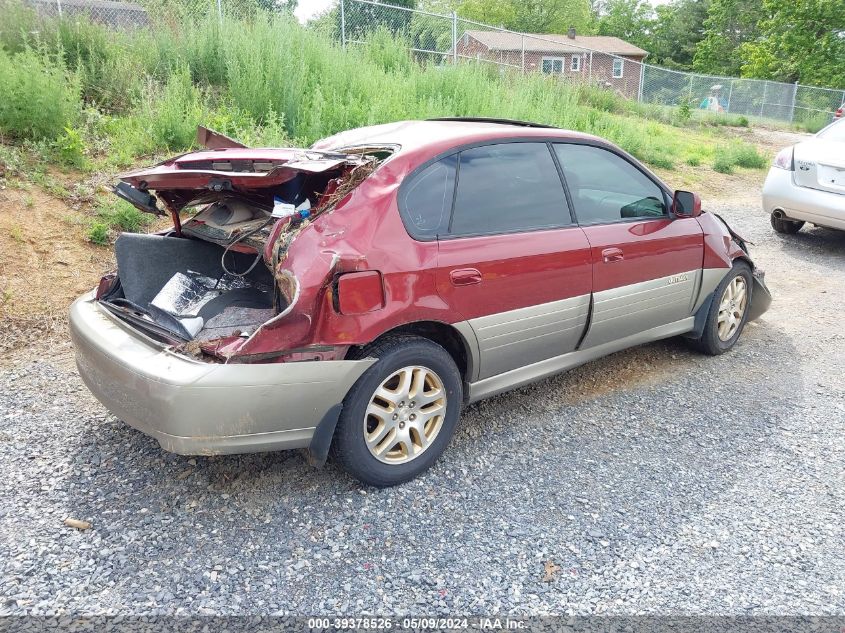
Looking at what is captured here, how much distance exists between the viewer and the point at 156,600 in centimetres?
259

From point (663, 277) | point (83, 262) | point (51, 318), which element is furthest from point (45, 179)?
point (663, 277)

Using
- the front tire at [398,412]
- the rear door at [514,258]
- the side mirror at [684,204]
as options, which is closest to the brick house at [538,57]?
the side mirror at [684,204]

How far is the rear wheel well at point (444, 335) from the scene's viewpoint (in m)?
3.38

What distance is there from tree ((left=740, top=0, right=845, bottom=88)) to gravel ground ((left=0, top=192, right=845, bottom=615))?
3622 centimetres

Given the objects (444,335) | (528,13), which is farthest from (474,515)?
(528,13)

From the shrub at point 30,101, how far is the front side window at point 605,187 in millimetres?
5510

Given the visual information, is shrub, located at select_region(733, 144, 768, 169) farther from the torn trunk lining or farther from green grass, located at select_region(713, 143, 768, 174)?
the torn trunk lining

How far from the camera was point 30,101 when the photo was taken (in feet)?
22.2

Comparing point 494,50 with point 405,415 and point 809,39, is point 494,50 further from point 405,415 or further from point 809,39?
point 809,39

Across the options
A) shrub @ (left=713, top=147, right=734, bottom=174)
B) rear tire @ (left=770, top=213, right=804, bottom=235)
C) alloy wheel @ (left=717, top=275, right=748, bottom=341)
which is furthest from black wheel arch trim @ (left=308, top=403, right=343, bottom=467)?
shrub @ (left=713, top=147, right=734, bottom=174)

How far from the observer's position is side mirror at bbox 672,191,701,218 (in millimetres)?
4547

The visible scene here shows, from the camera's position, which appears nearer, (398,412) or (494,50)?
(398,412)

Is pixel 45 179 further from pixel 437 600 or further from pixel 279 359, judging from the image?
pixel 437 600

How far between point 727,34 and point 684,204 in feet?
179
